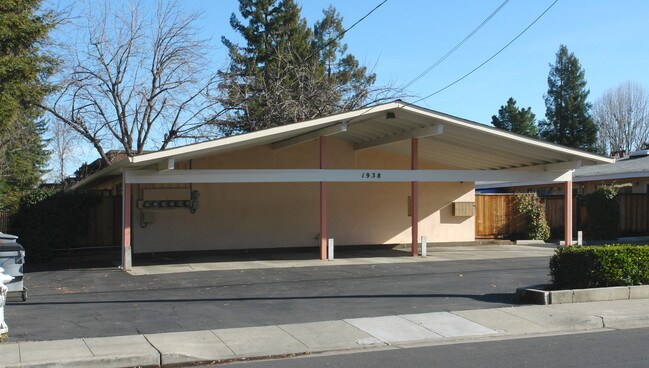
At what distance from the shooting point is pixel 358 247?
2372 cm

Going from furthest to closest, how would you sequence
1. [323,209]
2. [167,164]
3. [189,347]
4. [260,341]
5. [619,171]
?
1. [619,171]
2. [323,209]
3. [167,164]
4. [260,341]
5. [189,347]

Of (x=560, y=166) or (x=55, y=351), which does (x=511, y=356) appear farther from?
(x=560, y=166)

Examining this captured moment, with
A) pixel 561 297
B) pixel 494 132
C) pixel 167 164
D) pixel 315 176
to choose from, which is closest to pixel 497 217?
pixel 494 132

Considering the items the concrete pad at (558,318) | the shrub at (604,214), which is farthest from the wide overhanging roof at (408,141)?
the concrete pad at (558,318)

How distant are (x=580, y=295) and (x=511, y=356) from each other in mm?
4563

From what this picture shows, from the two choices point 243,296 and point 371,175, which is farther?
point 371,175

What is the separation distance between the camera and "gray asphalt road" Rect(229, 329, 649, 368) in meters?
8.05

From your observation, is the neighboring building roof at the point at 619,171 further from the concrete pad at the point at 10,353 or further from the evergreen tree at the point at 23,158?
the evergreen tree at the point at 23,158

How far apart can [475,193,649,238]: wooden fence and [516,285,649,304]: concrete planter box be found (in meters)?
14.2

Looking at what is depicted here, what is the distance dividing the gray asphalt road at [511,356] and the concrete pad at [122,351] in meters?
1.14

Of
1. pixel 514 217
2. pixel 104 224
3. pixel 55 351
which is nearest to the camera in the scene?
pixel 55 351

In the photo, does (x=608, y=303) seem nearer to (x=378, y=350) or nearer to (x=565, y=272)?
(x=565, y=272)

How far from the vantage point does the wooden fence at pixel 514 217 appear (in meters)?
27.0

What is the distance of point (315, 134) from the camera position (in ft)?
64.3
